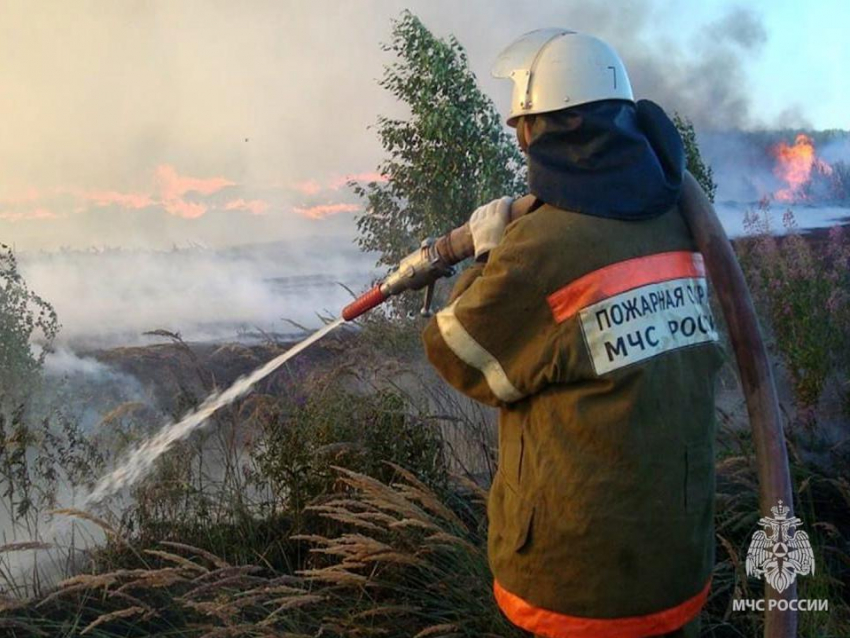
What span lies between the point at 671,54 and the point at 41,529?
426cm

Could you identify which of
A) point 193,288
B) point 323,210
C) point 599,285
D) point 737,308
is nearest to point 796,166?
point 323,210

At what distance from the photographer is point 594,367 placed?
178 cm

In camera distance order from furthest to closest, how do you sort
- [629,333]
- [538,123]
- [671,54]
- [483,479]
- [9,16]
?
1. [671,54]
2. [9,16]
3. [483,479]
4. [538,123]
5. [629,333]

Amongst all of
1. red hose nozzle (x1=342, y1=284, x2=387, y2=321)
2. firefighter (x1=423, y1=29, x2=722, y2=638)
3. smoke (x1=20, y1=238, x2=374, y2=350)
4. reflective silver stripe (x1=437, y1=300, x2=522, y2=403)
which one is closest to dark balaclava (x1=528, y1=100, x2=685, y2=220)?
firefighter (x1=423, y1=29, x2=722, y2=638)

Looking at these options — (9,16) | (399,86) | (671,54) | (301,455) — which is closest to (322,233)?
(399,86)

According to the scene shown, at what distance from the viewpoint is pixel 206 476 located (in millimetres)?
3619

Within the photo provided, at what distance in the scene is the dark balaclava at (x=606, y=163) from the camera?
182cm

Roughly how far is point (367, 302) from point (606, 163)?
0.91 metres

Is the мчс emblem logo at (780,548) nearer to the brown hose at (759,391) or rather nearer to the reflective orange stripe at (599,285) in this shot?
the brown hose at (759,391)

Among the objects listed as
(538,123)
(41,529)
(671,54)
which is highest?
(671,54)

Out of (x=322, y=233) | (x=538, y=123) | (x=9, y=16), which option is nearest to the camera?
(x=538, y=123)

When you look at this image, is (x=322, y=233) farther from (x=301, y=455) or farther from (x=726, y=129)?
(x=726, y=129)

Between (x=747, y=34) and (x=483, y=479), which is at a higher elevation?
(x=747, y=34)

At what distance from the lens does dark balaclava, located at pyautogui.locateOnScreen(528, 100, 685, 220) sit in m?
1.82
